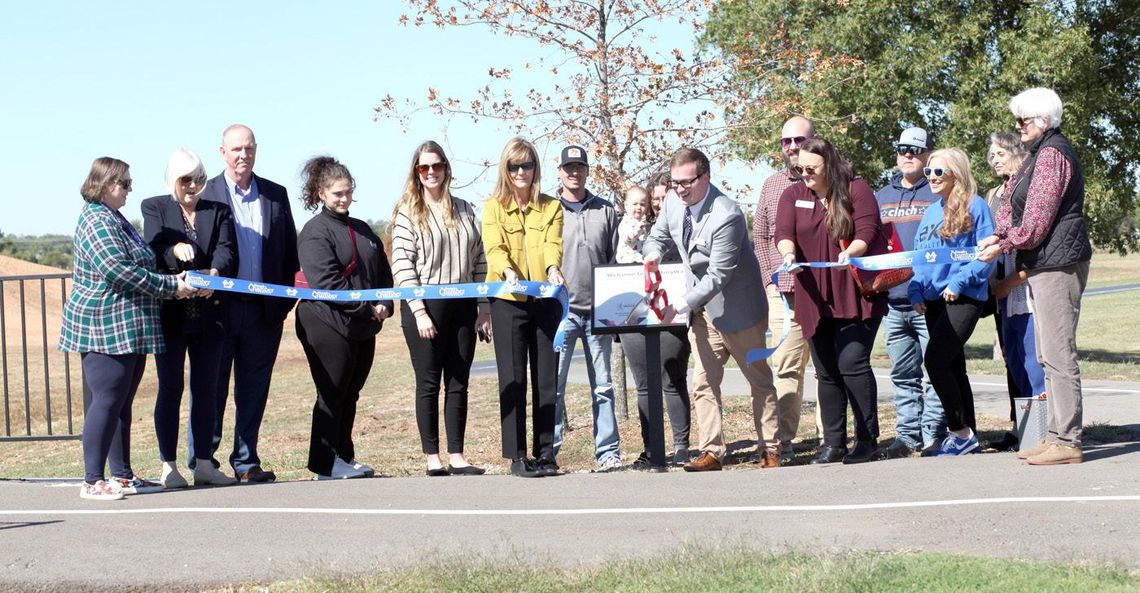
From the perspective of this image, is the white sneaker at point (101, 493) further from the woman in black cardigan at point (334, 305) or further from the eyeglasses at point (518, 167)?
the eyeglasses at point (518, 167)

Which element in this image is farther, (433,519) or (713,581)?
(433,519)

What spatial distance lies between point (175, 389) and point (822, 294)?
13.3 feet

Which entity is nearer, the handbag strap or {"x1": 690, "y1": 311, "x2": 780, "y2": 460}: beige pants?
the handbag strap

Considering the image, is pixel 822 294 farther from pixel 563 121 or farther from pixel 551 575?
pixel 563 121

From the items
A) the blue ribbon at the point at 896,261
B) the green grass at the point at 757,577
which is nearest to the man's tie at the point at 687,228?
the blue ribbon at the point at 896,261

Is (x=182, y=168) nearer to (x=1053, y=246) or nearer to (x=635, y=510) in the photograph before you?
(x=635, y=510)

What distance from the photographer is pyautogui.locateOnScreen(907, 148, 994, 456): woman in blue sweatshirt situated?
835 centimetres

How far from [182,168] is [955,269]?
4.85m

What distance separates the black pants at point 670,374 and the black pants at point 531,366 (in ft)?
2.05

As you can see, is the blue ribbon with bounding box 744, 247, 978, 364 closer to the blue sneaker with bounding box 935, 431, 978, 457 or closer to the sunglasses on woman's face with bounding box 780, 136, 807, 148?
the sunglasses on woman's face with bounding box 780, 136, 807, 148

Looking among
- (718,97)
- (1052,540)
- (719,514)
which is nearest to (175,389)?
(719,514)

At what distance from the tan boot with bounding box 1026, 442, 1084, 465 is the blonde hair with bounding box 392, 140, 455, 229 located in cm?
387

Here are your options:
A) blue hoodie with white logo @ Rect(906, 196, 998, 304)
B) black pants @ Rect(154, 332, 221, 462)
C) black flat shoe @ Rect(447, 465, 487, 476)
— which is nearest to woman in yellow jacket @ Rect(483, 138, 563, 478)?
black flat shoe @ Rect(447, 465, 487, 476)

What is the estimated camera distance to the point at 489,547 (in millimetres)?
6051
